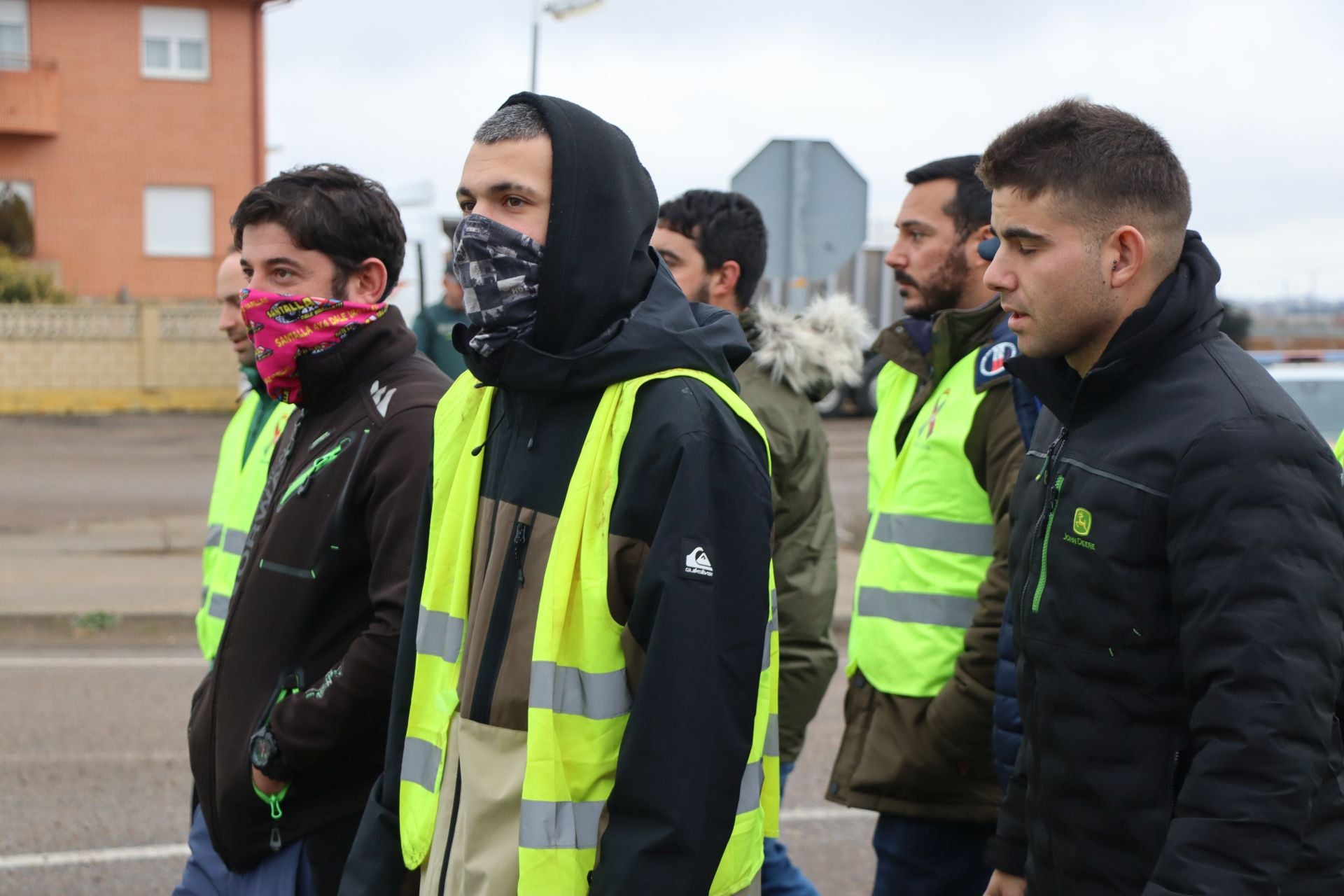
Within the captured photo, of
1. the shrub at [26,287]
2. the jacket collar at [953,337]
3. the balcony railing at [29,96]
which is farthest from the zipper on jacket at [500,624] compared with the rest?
the balcony railing at [29,96]

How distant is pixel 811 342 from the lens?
4168 mm

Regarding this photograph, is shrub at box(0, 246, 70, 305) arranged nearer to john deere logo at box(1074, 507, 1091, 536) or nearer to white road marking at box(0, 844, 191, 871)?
white road marking at box(0, 844, 191, 871)

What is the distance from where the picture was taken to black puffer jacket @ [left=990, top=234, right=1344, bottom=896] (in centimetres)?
188

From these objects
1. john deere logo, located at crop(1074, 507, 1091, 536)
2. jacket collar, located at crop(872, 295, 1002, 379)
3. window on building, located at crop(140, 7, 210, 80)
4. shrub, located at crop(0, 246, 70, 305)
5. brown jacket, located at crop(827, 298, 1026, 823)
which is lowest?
shrub, located at crop(0, 246, 70, 305)

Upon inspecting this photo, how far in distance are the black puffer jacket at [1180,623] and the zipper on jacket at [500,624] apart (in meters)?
0.85

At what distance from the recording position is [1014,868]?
250 centimetres

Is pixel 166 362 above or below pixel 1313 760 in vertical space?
below

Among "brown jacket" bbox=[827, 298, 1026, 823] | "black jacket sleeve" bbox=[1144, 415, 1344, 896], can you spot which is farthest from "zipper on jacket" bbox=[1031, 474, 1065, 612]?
"brown jacket" bbox=[827, 298, 1026, 823]

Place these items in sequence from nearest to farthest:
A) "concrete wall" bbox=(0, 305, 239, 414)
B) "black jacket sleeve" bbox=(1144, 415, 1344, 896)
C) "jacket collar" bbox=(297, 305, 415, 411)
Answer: "black jacket sleeve" bbox=(1144, 415, 1344, 896) < "jacket collar" bbox=(297, 305, 415, 411) < "concrete wall" bbox=(0, 305, 239, 414)

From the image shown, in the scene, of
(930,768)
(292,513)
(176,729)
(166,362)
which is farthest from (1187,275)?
(166,362)

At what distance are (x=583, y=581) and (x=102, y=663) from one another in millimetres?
6467

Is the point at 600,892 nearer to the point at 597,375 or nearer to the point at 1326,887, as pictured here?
the point at 597,375

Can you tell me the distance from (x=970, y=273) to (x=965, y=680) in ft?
3.67

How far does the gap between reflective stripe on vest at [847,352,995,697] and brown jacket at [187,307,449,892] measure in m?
1.15
